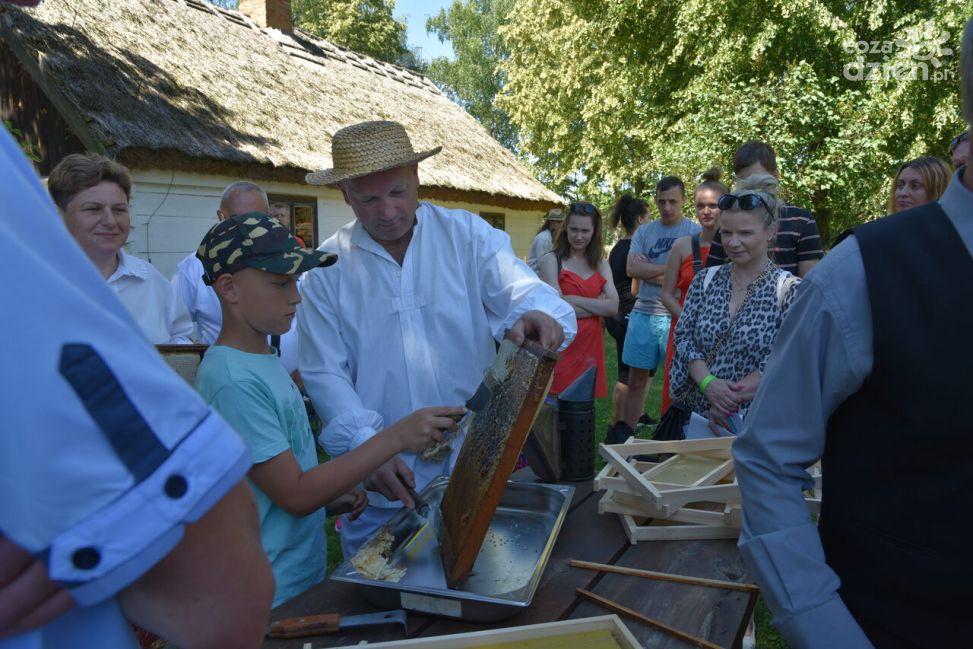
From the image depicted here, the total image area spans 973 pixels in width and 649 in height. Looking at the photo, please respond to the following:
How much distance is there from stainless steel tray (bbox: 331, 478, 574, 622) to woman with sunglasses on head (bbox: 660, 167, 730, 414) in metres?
2.86

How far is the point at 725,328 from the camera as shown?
330 cm

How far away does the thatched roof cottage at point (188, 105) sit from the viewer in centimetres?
756

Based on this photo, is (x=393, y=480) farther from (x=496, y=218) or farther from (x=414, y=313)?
(x=496, y=218)

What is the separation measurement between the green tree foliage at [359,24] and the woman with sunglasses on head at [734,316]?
86.0ft

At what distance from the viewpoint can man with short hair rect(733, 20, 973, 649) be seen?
119 cm

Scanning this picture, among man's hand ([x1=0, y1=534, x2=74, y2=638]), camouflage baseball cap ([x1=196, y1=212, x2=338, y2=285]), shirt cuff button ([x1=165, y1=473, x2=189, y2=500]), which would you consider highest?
camouflage baseball cap ([x1=196, y1=212, x2=338, y2=285])

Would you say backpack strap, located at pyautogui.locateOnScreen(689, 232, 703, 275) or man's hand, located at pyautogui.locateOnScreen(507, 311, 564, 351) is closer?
man's hand, located at pyautogui.locateOnScreen(507, 311, 564, 351)

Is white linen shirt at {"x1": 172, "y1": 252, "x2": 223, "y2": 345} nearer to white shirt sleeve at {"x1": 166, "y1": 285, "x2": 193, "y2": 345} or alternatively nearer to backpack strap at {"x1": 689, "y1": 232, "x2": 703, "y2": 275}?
white shirt sleeve at {"x1": 166, "y1": 285, "x2": 193, "y2": 345}

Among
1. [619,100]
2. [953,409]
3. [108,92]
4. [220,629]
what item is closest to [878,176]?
[619,100]

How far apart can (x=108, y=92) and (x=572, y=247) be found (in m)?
5.68

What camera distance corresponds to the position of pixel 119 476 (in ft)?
1.77

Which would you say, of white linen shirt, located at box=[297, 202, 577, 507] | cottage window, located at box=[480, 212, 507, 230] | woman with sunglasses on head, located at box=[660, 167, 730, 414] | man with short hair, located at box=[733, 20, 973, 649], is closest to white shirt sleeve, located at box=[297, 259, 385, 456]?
white linen shirt, located at box=[297, 202, 577, 507]

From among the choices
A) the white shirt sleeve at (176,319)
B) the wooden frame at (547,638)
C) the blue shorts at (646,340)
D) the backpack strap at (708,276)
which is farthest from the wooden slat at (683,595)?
the blue shorts at (646,340)

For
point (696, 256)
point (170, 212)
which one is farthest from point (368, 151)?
point (170, 212)
